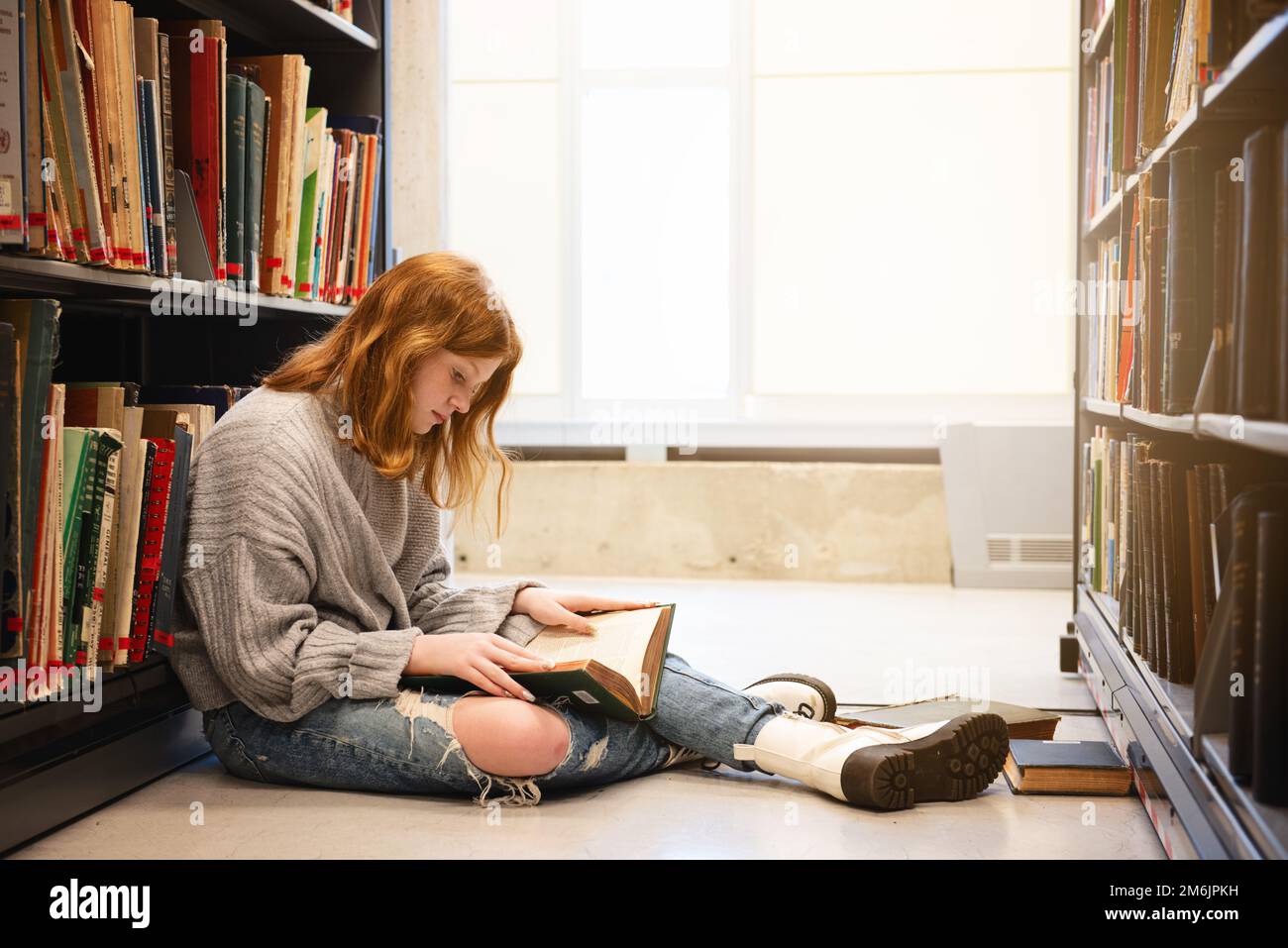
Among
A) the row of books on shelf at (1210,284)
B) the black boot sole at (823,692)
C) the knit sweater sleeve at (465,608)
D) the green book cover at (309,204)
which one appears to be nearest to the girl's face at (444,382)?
the knit sweater sleeve at (465,608)

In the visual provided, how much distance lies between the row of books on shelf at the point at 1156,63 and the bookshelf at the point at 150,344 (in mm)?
1366

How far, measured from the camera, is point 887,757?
166 cm

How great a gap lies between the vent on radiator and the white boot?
2589mm

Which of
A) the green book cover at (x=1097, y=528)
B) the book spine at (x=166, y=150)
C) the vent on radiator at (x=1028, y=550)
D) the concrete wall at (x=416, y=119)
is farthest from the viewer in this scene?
the vent on radiator at (x=1028, y=550)

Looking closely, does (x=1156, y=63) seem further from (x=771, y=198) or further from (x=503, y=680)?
(x=771, y=198)

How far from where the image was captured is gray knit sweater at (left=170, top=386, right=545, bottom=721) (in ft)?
5.38

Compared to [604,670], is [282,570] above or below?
above

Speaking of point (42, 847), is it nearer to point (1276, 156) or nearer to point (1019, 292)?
point (1276, 156)

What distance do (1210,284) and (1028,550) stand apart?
282cm

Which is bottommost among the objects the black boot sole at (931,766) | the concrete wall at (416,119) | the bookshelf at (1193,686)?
the black boot sole at (931,766)

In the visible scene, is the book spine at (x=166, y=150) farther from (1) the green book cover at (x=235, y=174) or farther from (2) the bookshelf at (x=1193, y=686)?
(2) the bookshelf at (x=1193, y=686)

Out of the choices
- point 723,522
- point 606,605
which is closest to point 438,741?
point 606,605

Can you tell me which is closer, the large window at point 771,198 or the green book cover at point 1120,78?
the green book cover at point 1120,78

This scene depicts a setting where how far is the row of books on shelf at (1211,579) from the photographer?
1.23m
